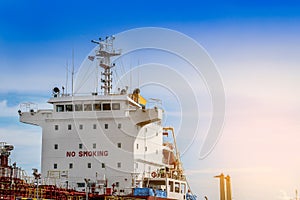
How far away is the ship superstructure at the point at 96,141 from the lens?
108ft

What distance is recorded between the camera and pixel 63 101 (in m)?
34.8

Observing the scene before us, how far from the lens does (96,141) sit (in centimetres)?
3338

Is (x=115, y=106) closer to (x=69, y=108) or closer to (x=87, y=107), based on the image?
(x=87, y=107)

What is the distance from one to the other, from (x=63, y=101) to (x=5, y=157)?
6.98 metres

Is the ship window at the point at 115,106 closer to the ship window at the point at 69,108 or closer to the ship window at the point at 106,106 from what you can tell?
the ship window at the point at 106,106

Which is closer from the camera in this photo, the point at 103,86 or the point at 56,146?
the point at 56,146

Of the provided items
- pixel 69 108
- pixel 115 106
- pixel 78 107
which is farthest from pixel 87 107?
pixel 115 106

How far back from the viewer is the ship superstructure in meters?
32.8

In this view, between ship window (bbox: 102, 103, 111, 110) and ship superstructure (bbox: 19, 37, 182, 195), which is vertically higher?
ship window (bbox: 102, 103, 111, 110)

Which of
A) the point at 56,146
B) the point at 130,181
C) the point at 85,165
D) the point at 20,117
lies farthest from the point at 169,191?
the point at 20,117

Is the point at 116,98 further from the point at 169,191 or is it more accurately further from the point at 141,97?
the point at 169,191

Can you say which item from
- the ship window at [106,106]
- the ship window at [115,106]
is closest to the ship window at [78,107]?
the ship window at [106,106]

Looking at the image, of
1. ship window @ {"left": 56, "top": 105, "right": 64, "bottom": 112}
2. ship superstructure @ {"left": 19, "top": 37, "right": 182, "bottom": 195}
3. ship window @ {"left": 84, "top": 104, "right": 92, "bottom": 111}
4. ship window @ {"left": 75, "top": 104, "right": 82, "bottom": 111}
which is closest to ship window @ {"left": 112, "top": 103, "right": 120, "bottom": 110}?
ship superstructure @ {"left": 19, "top": 37, "right": 182, "bottom": 195}

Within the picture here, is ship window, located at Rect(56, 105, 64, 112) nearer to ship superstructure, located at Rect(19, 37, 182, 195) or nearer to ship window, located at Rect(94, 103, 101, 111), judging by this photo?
ship superstructure, located at Rect(19, 37, 182, 195)
